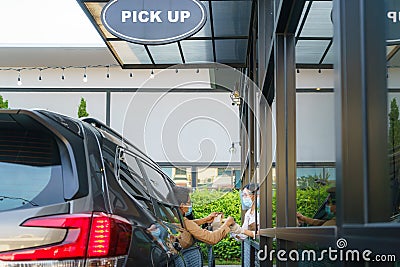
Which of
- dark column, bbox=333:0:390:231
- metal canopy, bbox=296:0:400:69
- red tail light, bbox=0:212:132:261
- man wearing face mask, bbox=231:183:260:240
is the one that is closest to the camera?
dark column, bbox=333:0:390:231

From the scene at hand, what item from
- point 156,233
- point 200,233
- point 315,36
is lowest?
point 200,233

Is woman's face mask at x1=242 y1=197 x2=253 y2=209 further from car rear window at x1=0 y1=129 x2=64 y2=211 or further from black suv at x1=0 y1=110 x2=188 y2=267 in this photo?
car rear window at x1=0 y1=129 x2=64 y2=211

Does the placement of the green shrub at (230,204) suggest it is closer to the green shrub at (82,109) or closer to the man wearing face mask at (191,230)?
the man wearing face mask at (191,230)

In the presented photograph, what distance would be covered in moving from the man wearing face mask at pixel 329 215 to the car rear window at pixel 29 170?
2.96 ft

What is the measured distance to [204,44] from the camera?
9.85 m

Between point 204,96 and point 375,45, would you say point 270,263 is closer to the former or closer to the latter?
point 375,45

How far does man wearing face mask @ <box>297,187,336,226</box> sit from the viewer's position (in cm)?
167

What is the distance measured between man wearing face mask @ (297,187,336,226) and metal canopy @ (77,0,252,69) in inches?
207

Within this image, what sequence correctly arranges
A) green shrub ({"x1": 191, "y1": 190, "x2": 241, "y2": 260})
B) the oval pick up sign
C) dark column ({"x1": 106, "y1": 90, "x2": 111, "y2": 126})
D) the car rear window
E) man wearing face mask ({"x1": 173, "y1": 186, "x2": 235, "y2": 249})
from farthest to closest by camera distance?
dark column ({"x1": 106, "y1": 90, "x2": 111, "y2": 126})
green shrub ({"x1": 191, "y1": 190, "x2": 241, "y2": 260})
the oval pick up sign
man wearing face mask ({"x1": 173, "y1": 186, "x2": 235, "y2": 249})
the car rear window

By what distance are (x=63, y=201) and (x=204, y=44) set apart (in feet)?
25.1

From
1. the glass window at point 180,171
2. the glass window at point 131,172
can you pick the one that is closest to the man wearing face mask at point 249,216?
the glass window at point 131,172

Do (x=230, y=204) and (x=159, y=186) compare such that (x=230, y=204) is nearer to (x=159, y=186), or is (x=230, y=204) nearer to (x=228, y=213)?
(x=228, y=213)

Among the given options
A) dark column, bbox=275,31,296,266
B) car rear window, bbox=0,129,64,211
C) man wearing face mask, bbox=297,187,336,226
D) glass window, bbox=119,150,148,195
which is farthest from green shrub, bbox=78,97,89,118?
car rear window, bbox=0,129,64,211

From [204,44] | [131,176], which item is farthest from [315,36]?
[204,44]
